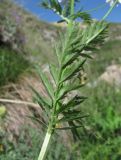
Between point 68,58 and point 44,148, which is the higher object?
point 68,58

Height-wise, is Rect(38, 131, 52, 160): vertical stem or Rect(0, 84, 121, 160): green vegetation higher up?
Rect(38, 131, 52, 160): vertical stem

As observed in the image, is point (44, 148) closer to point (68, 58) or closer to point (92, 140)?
point (68, 58)

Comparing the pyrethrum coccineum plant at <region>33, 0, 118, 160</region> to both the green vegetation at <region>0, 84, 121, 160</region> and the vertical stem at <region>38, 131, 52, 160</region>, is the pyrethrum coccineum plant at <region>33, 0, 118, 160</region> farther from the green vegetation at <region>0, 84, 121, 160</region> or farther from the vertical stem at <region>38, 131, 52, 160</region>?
the green vegetation at <region>0, 84, 121, 160</region>

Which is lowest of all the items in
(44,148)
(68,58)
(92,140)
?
(92,140)

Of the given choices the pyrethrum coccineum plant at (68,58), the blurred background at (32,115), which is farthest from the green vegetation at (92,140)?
the pyrethrum coccineum plant at (68,58)

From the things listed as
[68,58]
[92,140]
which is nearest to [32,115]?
[92,140]

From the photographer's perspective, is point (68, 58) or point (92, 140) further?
point (92, 140)

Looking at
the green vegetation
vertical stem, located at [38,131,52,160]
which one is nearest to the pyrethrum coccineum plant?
vertical stem, located at [38,131,52,160]

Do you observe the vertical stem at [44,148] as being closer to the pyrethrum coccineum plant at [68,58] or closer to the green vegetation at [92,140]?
the pyrethrum coccineum plant at [68,58]
